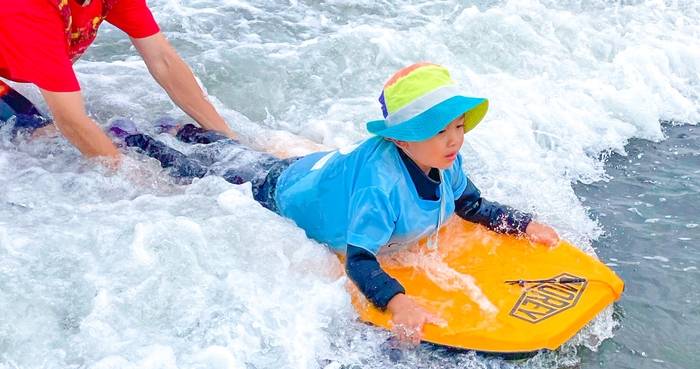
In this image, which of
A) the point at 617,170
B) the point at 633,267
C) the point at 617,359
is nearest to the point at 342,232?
the point at 617,359

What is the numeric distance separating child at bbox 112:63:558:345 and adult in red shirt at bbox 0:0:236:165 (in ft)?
3.52

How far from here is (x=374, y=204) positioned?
9.80 feet

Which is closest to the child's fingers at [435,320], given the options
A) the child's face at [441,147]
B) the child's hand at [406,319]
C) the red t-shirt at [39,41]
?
the child's hand at [406,319]

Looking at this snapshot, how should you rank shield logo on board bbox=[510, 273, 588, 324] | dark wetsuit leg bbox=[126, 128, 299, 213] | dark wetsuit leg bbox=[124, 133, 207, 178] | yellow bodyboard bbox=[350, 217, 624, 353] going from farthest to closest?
dark wetsuit leg bbox=[124, 133, 207, 178] → dark wetsuit leg bbox=[126, 128, 299, 213] → shield logo on board bbox=[510, 273, 588, 324] → yellow bodyboard bbox=[350, 217, 624, 353]

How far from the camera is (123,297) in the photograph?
119 inches

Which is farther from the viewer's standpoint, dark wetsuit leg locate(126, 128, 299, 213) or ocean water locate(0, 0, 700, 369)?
dark wetsuit leg locate(126, 128, 299, 213)

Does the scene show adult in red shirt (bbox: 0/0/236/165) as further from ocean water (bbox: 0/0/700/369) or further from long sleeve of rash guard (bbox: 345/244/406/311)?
long sleeve of rash guard (bbox: 345/244/406/311)

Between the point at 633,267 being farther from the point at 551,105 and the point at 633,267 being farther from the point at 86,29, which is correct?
the point at 86,29

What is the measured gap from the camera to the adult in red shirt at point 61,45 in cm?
363

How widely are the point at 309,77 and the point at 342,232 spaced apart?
2596 mm

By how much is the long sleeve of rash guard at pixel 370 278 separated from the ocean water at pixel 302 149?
0.17m

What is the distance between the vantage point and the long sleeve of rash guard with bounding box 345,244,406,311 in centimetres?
295

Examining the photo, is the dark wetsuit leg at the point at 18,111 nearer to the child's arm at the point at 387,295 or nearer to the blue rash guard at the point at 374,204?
the blue rash guard at the point at 374,204

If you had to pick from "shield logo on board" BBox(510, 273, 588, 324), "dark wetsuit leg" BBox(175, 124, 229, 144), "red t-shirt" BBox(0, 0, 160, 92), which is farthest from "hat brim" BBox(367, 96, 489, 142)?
"red t-shirt" BBox(0, 0, 160, 92)
